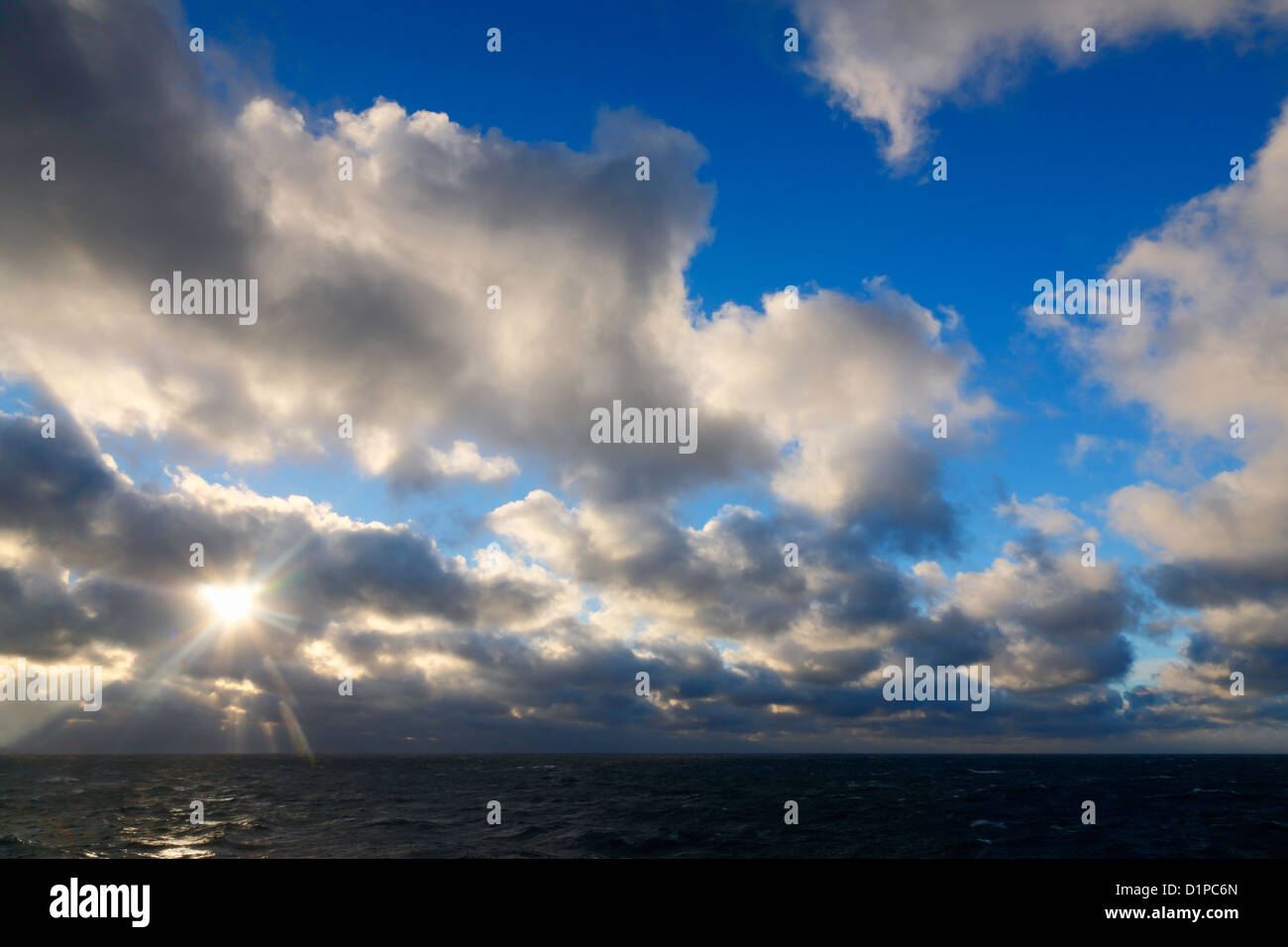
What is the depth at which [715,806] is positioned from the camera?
7594cm

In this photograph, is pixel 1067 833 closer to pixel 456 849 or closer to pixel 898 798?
pixel 898 798

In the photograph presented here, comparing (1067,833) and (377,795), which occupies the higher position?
(1067,833)

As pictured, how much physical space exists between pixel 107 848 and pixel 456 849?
90.2ft

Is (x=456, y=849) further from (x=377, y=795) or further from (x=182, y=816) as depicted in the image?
(x=377, y=795)

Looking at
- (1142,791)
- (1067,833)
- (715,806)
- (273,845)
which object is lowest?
(1142,791)

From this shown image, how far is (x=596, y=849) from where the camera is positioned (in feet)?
155
